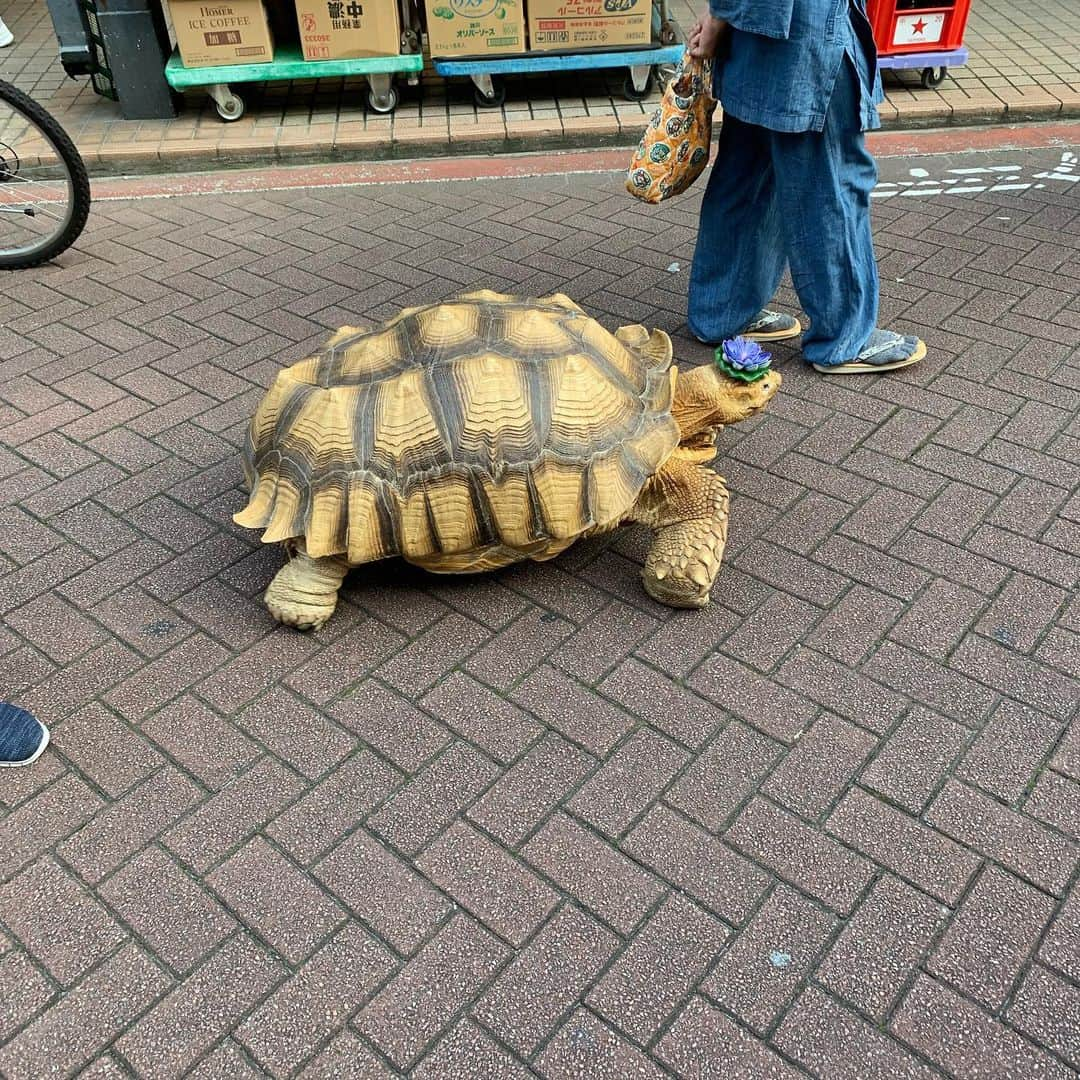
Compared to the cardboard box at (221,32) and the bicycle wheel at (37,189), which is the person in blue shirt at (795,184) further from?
the cardboard box at (221,32)

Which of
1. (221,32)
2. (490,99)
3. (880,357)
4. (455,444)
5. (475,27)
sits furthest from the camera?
(490,99)

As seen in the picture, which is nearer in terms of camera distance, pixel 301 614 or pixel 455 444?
pixel 455 444

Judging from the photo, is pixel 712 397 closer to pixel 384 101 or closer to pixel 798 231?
pixel 798 231

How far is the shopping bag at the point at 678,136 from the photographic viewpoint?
422cm

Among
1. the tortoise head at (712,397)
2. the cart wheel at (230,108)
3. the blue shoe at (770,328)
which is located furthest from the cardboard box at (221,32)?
the tortoise head at (712,397)

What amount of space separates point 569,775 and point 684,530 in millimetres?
986

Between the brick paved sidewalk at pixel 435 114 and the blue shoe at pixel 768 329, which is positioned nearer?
the blue shoe at pixel 768 329

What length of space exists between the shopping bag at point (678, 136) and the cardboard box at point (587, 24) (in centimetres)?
359

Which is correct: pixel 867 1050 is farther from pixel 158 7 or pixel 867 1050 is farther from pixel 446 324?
pixel 158 7

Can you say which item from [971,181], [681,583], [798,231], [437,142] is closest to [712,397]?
[681,583]

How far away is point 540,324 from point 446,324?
0.32m

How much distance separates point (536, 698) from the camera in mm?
3074

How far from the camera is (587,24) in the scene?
743 cm

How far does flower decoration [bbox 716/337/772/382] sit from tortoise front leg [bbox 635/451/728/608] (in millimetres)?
369
